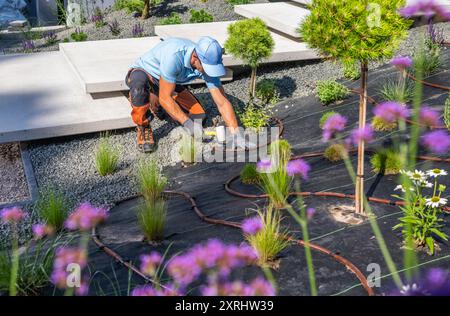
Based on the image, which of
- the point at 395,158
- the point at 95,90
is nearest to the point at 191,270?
the point at 395,158

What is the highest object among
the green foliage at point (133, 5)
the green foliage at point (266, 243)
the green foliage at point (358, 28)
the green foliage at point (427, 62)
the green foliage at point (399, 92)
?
the green foliage at point (358, 28)

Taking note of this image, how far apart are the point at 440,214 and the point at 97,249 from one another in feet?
7.22

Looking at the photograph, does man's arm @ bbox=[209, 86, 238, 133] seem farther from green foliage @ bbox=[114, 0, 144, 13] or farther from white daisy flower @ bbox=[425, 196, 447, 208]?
green foliage @ bbox=[114, 0, 144, 13]

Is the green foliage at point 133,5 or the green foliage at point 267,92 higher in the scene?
the green foliage at point 133,5

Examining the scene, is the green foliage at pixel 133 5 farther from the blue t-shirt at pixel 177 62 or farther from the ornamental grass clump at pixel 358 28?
the ornamental grass clump at pixel 358 28

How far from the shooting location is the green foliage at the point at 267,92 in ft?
23.7

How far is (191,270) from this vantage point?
7.91 ft

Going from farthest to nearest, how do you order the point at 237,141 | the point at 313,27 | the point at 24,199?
the point at 237,141
the point at 24,199
the point at 313,27

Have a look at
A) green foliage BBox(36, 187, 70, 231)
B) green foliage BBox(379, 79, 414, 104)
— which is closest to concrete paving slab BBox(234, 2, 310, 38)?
green foliage BBox(379, 79, 414, 104)

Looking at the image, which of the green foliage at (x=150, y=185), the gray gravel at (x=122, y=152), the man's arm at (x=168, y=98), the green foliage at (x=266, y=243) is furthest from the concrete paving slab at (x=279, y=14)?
the green foliage at (x=266, y=243)

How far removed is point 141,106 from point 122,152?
0.50 metres

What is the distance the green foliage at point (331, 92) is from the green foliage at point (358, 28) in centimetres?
287

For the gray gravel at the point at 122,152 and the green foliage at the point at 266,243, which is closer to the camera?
the green foliage at the point at 266,243
